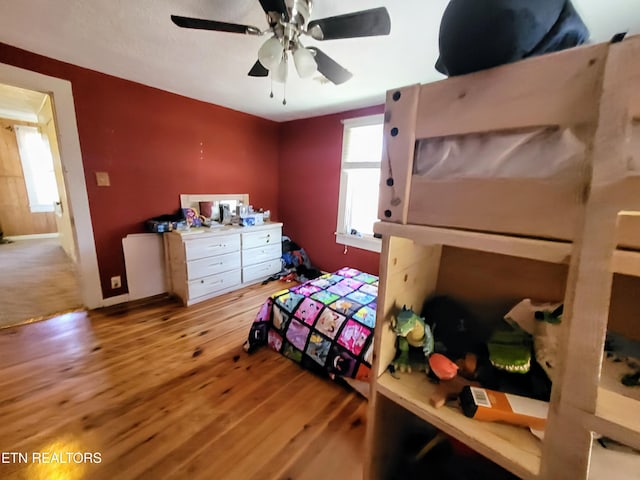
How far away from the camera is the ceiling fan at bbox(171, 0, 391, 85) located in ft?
4.14

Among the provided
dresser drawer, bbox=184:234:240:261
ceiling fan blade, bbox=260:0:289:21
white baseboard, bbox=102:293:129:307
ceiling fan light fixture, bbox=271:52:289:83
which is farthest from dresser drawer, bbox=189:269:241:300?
ceiling fan blade, bbox=260:0:289:21

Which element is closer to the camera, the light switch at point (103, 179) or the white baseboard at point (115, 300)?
the light switch at point (103, 179)

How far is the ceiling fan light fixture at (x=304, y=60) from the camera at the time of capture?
149cm

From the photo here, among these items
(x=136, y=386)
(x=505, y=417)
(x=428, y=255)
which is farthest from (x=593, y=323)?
(x=136, y=386)

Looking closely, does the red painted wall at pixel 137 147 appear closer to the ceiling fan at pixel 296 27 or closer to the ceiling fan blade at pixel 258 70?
the ceiling fan blade at pixel 258 70

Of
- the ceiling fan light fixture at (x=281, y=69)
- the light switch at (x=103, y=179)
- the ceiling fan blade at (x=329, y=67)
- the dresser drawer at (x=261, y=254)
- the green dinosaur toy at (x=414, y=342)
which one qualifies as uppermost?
the ceiling fan blade at (x=329, y=67)

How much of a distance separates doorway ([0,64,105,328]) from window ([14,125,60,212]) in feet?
13.2

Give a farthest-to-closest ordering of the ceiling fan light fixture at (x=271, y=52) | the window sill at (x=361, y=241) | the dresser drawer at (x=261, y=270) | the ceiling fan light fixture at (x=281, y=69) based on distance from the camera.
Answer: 1. the dresser drawer at (x=261, y=270)
2. the window sill at (x=361, y=241)
3. the ceiling fan light fixture at (x=281, y=69)
4. the ceiling fan light fixture at (x=271, y=52)

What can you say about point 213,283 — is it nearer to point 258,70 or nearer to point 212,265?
point 212,265

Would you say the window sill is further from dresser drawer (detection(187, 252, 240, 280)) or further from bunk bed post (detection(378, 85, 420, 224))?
bunk bed post (detection(378, 85, 420, 224))

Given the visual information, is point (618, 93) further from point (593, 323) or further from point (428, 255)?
point (428, 255)

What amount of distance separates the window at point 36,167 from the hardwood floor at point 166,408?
187 inches

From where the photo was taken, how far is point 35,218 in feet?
17.8

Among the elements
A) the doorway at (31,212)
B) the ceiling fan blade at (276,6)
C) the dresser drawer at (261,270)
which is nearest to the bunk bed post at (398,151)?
the ceiling fan blade at (276,6)
